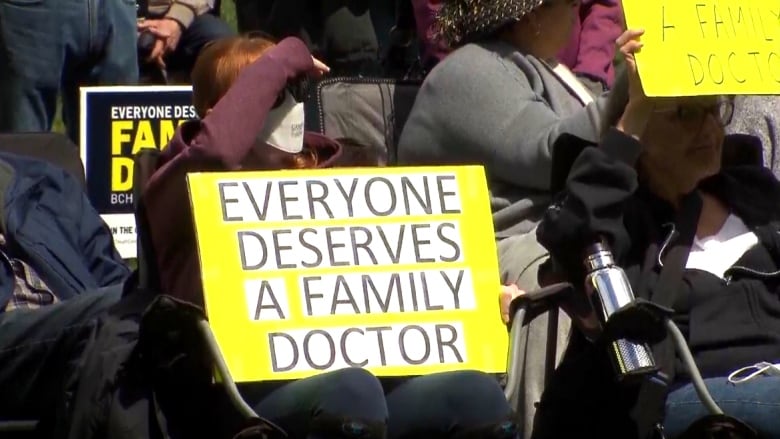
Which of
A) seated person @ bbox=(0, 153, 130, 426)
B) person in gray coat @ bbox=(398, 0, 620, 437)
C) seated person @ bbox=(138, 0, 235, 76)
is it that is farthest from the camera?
seated person @ bbox=(138, 0, 235, 76)

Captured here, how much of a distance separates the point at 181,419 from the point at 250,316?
0.96 feet

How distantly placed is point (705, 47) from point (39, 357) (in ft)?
5.86

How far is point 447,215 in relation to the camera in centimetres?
522

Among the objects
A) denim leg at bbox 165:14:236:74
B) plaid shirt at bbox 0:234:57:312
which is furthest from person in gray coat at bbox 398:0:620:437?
denim leg at bbox 165:14:236:74

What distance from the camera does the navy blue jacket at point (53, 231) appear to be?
5.64 m

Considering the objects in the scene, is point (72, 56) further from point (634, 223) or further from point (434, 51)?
point (634, 223)

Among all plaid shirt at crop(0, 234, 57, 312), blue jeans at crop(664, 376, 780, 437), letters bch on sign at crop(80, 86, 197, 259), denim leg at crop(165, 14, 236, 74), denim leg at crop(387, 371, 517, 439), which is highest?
denim leg at crop(165, 14, 236, 74)

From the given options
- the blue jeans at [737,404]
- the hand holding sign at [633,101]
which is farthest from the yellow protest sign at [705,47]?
the blue jeans at [737,404]

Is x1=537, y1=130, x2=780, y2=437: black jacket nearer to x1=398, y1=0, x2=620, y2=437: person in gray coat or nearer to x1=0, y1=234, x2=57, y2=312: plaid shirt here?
x1=398, y1=0, x2=620, y2=437: person in gray coat

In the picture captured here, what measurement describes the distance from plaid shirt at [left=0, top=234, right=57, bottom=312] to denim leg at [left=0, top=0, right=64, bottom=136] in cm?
198

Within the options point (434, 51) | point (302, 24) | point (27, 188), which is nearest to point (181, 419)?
point (27, 188)

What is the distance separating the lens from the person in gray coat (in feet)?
19.0

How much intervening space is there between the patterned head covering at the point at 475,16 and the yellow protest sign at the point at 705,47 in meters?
0.88

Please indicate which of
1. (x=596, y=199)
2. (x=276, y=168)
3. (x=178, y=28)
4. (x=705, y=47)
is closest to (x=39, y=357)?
(x=276, y=168)
